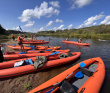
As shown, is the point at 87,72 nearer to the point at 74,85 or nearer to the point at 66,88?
the point at 74,85

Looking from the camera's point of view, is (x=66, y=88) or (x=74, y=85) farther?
(x=74, y=85)

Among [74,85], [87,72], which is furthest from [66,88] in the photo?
[87,72]

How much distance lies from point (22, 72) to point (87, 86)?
3206 millimetres

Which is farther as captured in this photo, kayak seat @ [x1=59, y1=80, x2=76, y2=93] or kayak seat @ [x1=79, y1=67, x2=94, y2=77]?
kayak seat @ [x1=79, y1=67, x2=94, y2=77]

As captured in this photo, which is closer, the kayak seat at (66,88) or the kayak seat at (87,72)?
the kayak seat at (66,88)

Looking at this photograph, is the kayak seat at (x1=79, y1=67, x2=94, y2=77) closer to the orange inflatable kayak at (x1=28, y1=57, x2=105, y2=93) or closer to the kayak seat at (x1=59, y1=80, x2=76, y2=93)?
the orange inflatable kayak at (x1=28, y1=57, x2=105, y2=93)

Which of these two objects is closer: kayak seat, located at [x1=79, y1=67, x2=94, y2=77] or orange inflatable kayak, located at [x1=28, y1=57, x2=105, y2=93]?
orange inflatable kayak, located at [x1=28, y1=57, x2=105, y2=93]

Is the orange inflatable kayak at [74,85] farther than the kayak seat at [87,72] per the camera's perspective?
No

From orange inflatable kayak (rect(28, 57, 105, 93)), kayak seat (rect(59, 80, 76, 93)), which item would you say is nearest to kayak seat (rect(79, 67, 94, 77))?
orange inflatable kayak (rect(28, 57, 105, 93))

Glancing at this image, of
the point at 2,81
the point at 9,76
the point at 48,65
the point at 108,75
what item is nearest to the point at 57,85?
the point at 48,65

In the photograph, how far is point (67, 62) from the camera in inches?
194

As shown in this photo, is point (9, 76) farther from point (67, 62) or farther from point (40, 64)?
point (67, 62)

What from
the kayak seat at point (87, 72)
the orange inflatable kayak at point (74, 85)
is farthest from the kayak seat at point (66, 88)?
the kayak seat at point (87, 72)

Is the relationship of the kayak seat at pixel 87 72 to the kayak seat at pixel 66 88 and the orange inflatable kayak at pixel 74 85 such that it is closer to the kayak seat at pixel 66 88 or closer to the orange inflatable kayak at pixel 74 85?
the orange inflatable kayak at pixel 74 85
